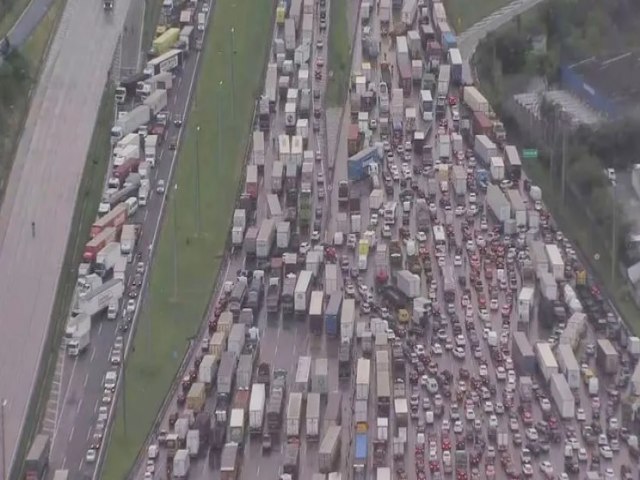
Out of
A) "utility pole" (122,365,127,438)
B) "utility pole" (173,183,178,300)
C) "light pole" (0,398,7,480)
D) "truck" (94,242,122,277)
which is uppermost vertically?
"truck" (94,242,122,277)

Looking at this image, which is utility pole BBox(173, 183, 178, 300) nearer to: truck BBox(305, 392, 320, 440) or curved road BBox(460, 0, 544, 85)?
truck BBox(305, 392, 320, 440)

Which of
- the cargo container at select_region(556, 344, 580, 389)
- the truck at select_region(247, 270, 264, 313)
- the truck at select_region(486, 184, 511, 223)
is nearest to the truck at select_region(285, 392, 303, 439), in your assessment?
the truck at select_region(247, 270, 264, 313)

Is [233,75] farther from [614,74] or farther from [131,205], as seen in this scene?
[614,74]

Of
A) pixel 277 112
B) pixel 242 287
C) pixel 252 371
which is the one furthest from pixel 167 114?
pixel 252 371

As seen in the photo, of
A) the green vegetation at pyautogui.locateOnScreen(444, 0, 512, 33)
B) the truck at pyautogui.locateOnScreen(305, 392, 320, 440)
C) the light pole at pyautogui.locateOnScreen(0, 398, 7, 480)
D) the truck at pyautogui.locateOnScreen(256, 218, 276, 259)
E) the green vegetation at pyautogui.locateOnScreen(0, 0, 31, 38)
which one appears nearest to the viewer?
the light pole at pyautogui.locateOnScreen(0, 398, 7, 480)

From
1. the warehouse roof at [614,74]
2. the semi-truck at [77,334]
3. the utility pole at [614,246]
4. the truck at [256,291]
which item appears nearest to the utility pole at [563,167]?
the utility pole at [614,246]

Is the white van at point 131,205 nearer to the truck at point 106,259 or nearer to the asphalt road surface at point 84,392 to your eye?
the asphalt road surface at point 84,392

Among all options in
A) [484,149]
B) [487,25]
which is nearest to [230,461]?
[484,149]
